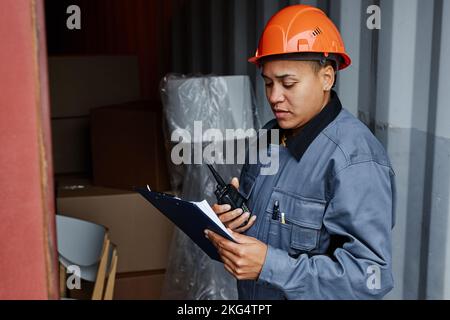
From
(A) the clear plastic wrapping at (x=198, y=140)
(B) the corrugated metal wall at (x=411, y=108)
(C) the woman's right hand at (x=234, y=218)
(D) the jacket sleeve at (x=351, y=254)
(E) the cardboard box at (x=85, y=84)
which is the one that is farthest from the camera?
(E) the cardboard box at (x=85, y=84)

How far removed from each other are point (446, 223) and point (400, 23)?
713mm

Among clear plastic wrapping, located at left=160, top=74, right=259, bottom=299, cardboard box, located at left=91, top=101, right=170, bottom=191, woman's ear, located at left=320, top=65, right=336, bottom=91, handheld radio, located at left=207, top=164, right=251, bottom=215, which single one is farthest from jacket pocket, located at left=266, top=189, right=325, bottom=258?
cardboard box, located at left=91, top=101, right=170, bottom=191

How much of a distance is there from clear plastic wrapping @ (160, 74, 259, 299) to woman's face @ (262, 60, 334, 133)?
1.29m

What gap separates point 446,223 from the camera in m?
1.77

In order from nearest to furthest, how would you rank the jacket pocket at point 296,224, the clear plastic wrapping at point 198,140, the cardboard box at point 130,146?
the jacket pocket at point 296,224, the clear plastic wrapping at point 198,140, the cardboard box at point 130,146

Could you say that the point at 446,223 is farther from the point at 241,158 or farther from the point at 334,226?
the point at 241,158

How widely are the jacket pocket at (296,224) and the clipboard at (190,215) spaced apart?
0.21m

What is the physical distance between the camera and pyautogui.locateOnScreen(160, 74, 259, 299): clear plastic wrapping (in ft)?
9.33

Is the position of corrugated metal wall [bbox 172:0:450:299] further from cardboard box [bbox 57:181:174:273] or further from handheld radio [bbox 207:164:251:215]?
cardboard box [bbox 57:181:174:273]

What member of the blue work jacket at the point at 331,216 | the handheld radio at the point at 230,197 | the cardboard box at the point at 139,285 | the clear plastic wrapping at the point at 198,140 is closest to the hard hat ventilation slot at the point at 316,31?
the blue work jacket at the point at 331,216

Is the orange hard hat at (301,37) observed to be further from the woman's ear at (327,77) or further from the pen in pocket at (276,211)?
the pen in pocket at (276,211)

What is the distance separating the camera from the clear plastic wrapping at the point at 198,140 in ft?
9.33

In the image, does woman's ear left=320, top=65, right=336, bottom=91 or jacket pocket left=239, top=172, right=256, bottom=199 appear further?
jacket pocket left=239, top=172, right=256, bottom=199

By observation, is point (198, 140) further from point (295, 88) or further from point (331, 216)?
point (331, 216)
